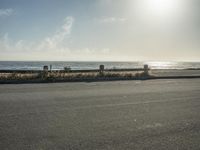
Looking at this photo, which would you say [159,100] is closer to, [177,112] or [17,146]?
[177,112]

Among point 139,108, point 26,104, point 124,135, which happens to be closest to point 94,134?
point 124,135

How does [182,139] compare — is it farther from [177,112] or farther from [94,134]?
[177,112]

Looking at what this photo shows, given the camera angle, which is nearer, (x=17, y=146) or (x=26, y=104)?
(x=17, y=146)

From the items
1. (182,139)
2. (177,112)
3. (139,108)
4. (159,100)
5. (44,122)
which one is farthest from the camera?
(159,100)

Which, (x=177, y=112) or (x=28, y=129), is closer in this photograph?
(x=28, y=129)

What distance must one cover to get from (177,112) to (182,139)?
2.63 metres

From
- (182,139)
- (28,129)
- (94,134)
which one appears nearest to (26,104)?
(28,129)

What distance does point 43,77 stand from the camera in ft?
63.6

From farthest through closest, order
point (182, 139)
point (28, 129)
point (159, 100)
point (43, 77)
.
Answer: point (43, 77), point (159, 100), point (28, 129), point (182, 139)

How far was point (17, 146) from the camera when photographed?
476cm

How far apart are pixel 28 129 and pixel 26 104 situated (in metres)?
3.13

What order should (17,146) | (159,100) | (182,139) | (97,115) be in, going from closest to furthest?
(17,146) → (182,139) → (97,115) → (159,100)

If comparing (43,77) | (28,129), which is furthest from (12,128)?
(43,77)

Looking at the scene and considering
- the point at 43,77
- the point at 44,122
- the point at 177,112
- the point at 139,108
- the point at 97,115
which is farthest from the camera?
the point at 43,77
